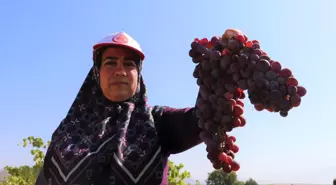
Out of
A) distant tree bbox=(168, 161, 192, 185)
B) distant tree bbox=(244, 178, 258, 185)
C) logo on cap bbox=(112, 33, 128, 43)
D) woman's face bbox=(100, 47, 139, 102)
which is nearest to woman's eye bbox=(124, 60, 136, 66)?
woman's face bbox=(100, 47, 139, 102)

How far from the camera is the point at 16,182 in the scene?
4.54 m

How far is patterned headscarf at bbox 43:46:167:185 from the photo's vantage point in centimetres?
173

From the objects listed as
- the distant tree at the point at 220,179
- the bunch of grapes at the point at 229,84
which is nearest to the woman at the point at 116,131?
the bunch of grapes at the point at 229,84

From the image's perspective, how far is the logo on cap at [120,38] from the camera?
6.74 ft

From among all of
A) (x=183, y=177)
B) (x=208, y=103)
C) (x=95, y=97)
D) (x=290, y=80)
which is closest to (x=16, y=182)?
(x=183, y=177)

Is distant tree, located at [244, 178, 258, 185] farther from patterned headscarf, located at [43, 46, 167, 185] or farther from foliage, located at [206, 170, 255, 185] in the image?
patterned headscarf, located at [43, 46, 167, 185]

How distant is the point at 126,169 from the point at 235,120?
0.58 metres

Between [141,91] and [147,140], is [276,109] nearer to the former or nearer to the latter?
[147,140]

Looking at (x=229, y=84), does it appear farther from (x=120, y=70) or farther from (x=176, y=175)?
(x=176, y=175)

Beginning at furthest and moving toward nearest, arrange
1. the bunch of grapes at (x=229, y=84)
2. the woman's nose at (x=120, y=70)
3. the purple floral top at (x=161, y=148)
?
the woman's nose at (x=120, y=70), the purple floral top at (x=161, y=148), the bunch of grapes at (x=229, y=84)

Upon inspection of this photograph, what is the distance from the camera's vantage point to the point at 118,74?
1965 millimetres

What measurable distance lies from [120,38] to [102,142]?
60 cm

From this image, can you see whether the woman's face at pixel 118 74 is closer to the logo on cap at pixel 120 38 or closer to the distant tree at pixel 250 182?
the logo on cap at pixel 120 38

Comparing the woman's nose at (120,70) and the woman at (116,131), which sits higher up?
the woman's nose at (120,70)
